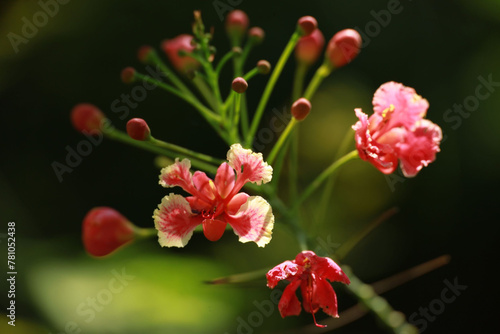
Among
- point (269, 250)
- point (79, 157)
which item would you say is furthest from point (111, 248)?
point (79, 157)

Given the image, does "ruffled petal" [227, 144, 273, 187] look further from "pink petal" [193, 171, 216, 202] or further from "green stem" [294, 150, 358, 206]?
"green stem" [294, 150, 358, 206]

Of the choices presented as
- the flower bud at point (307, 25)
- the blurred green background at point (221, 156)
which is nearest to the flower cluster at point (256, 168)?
the flower bud at point (307, 25)

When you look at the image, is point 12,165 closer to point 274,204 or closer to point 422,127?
point 274,204

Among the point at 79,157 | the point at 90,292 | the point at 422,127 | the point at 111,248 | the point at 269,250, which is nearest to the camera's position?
the point at 422,127

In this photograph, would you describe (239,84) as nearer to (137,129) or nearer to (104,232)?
(137,129)

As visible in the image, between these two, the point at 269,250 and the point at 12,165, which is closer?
the point at 269,250

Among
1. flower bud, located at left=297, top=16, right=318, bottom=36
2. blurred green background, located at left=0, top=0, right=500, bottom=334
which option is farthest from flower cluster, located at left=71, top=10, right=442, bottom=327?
blurred green background, located at left=0, top=0, right=500, bottom=334

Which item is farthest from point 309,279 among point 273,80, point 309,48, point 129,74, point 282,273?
point 309,48

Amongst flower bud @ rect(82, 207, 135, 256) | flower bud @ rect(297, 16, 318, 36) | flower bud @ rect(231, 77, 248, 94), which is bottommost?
flower bud @ rect(82, 207, 135, 256)
